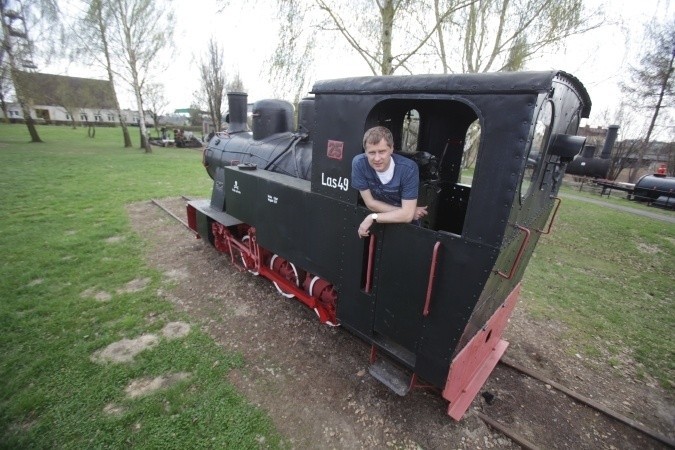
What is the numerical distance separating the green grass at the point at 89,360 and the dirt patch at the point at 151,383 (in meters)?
0.06

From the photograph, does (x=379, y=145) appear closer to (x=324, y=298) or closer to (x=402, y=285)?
(x=402, y=285)

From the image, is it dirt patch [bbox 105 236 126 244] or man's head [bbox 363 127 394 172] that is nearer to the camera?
man's head [bbox 363 127 394 172]

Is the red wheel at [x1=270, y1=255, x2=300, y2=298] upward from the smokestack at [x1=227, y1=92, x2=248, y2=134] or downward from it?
downward

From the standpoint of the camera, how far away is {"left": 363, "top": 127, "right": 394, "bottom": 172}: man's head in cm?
237

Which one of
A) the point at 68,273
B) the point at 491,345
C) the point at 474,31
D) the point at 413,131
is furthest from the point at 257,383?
the point at 474,31

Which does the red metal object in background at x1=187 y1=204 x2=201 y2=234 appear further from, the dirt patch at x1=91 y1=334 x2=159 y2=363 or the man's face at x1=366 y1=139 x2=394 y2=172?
the man's face at x1=366 y1=139 x2=394 y2=172

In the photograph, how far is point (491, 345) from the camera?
369 cm

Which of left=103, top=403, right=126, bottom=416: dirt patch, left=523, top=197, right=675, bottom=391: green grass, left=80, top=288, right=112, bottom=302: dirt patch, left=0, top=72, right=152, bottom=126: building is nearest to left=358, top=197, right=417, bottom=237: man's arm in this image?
left=103, top=403, right=126, bottom=416: dirt patch

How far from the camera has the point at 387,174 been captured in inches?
101

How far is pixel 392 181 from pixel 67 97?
45.8 metres

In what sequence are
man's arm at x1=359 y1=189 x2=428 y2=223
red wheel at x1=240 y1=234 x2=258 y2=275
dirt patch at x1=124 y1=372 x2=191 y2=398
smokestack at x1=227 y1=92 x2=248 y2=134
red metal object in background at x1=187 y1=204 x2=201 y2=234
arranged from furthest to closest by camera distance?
smokestack at x1=227 y1=92 x2=248 y2=134, red metal object in background at x1=187 y1=204 x2=201 y2=234, red wheel at x1=240 y1=234 x2=258 y2=275, dirt patch at x1=124 y1=372 x2=191 y2=398, man's arm at x1=359 y1=189 x2=428 y2=223

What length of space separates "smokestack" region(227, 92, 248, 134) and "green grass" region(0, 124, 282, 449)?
336 cm

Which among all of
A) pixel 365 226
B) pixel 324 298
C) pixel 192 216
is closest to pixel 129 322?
pixel 324 298

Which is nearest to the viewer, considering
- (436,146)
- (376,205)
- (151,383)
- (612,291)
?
(376,205)
